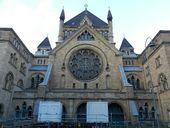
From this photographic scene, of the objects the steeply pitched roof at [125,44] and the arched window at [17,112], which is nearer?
the arched window at [17,112]

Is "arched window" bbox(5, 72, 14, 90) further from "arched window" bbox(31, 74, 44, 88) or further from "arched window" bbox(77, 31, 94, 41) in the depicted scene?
"arched window" bbox(77, 31, 94, 41)

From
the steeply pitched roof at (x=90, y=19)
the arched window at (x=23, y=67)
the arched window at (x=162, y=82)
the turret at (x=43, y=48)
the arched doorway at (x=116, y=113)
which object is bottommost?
the arched doorway at (x=116, y=113)

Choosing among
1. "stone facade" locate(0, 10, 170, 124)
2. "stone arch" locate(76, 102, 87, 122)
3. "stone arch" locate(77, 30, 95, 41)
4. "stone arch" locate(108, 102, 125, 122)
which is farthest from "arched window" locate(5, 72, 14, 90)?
"stone arch" locate(108, 102, 125, 122)

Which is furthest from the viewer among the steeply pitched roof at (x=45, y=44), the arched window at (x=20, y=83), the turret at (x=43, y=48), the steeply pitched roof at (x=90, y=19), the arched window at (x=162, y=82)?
the steeply pitched roof at (x=45, y=44)

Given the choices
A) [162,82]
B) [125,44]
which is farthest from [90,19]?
[162,82]

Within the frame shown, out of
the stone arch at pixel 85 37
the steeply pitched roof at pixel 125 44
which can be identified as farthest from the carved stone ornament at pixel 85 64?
the steeply pitched roof at pixel 125 44

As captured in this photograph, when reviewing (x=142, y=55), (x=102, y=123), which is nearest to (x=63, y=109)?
(x=102, y=123)

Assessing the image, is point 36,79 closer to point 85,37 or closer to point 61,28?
point 85,37

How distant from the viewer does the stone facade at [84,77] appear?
25.7 meters

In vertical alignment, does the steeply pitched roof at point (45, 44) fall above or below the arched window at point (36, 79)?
above

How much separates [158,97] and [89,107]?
1110 cm

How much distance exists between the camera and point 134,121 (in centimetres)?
2378

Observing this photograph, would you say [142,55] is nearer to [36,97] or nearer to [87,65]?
[87,65]

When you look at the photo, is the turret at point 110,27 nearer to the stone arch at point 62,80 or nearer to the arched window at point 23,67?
the stone arch at point 62,80
